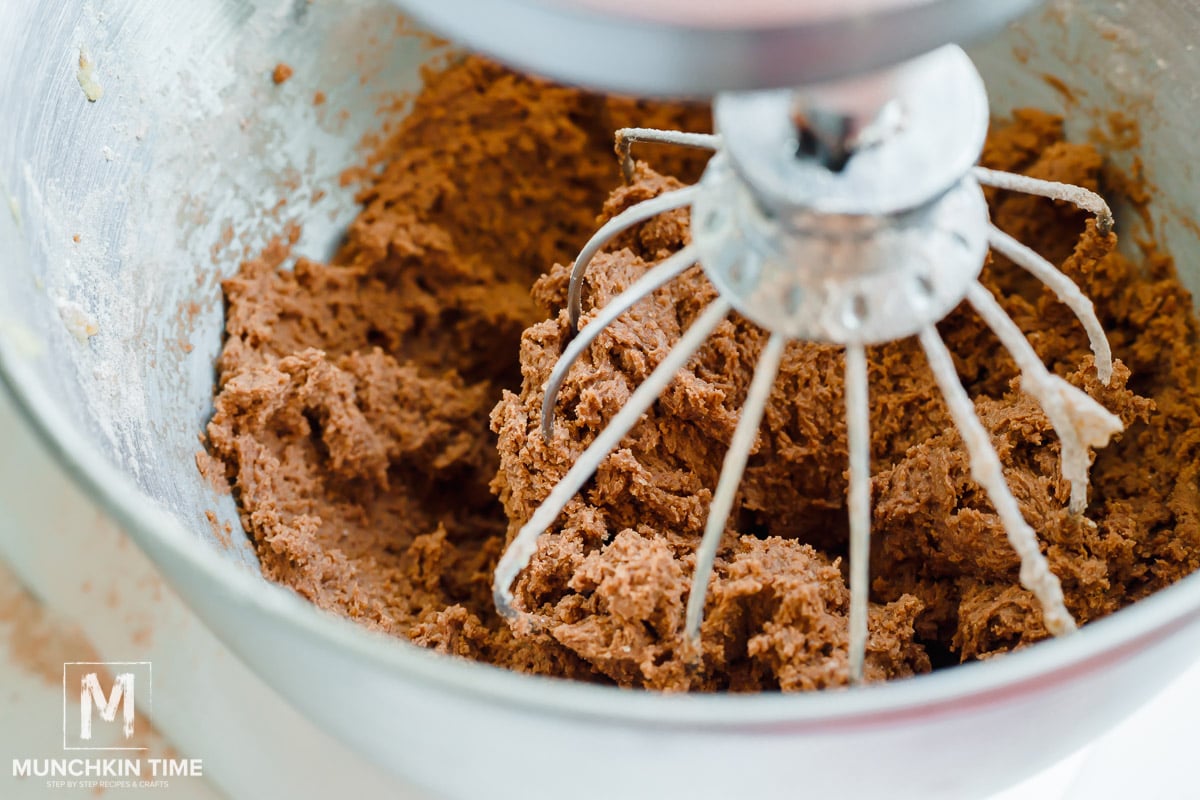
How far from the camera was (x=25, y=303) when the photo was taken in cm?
77

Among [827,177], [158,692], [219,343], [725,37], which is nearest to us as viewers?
[725,37]

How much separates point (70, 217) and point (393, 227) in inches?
14.2

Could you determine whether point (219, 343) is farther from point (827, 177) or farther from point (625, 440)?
point (827, 177)

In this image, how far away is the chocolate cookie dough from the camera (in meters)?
0.90

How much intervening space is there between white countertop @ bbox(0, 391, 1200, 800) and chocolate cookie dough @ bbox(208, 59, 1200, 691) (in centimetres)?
10

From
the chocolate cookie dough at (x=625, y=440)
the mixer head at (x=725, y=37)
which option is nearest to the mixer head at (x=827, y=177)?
the mixer head at (x=725, y=37)

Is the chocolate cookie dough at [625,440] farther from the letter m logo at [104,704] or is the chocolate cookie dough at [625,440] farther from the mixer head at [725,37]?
the mixer head at [725,37]

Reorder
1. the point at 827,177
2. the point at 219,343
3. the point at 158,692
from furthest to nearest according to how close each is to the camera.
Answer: the point at 219,343
the point at 158,692
the point at 827,177

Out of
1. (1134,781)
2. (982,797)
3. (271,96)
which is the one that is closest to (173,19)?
(271,96)

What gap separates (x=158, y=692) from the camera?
929 mm

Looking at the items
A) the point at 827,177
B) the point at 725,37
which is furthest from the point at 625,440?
the point at 725,37

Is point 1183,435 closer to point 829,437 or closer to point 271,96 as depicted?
point 829,437

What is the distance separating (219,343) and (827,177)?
0.66 m

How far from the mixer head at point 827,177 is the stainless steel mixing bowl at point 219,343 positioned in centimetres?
15
